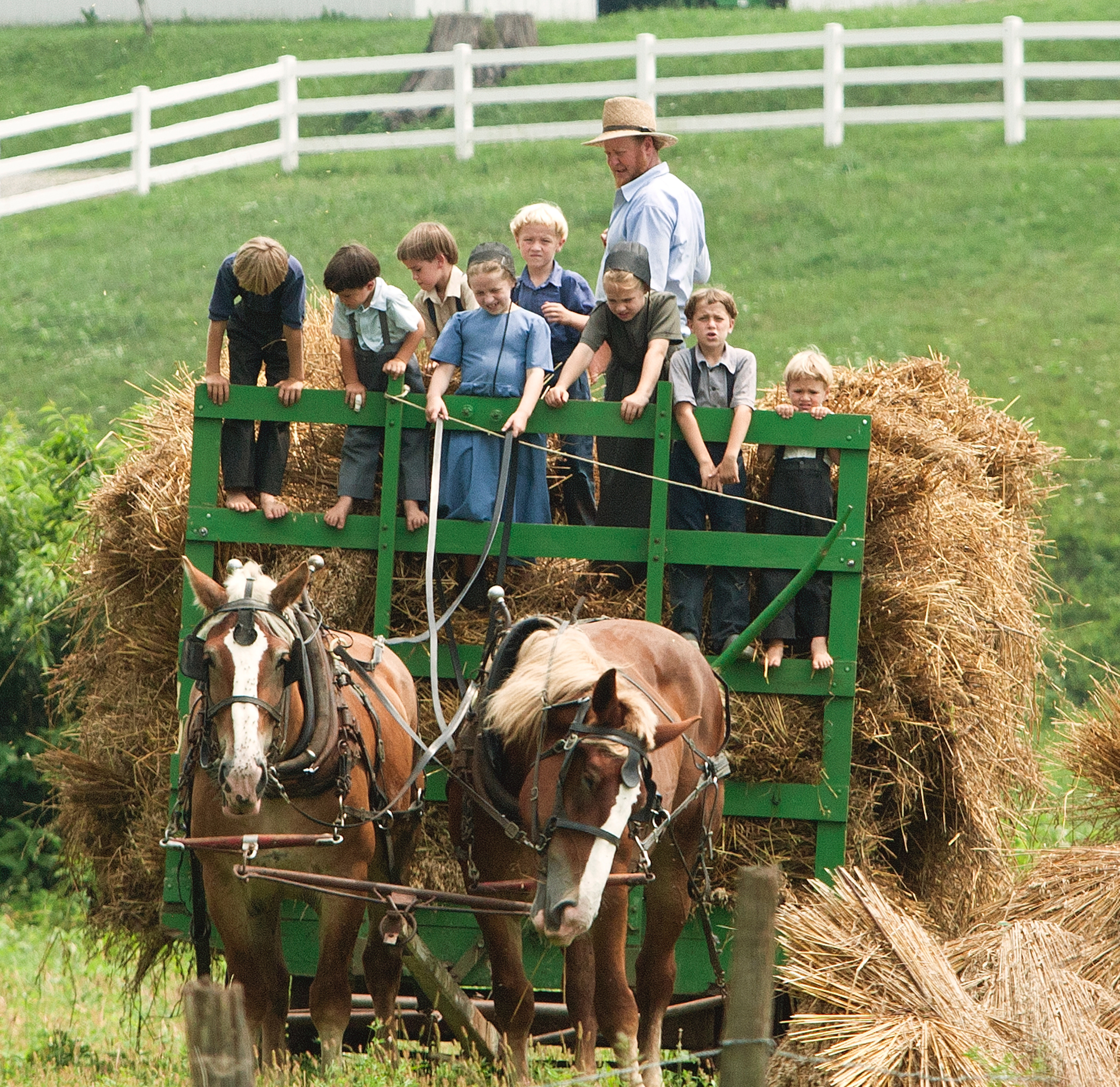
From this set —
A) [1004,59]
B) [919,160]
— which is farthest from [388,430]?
[919,160]

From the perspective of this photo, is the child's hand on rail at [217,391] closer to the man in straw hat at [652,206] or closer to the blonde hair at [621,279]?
the blonde hair at [621,279]

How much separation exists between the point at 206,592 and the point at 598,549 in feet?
5.18

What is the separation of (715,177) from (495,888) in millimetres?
17435

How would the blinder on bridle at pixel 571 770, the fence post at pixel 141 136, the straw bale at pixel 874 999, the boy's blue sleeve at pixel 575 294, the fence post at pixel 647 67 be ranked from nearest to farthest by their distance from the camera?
the blinder on bridle at pixel 571 770
the straw bale at pixel 874 999
the boy's blue sleeve at pixel 575 294
the fence post at pixel 141 136
the fence post at pixel 647 67

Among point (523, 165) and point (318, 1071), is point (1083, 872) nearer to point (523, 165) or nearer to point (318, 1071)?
point (318, 1071)

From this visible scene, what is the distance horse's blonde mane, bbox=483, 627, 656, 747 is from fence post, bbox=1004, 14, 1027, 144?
14829mm

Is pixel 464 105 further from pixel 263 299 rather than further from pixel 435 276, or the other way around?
pixel 263 299

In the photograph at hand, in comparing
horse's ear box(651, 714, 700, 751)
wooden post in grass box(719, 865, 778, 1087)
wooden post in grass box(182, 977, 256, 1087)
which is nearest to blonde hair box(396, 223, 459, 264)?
horse's ear box(651, 714, 700, 751)

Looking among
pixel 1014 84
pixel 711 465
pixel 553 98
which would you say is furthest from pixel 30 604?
pixel 1014 84

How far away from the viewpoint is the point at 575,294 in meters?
6.73

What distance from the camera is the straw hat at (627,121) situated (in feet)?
21.7

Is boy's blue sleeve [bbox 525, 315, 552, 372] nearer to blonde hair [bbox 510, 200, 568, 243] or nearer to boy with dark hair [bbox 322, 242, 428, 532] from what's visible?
boy with dark hair [bbox 322, 242, 428, 532]

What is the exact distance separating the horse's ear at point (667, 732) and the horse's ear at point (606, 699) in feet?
0.47

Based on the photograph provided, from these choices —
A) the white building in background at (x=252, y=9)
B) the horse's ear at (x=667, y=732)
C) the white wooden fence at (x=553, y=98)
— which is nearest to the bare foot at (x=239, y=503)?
the horse's ear at (x=667, y=732)
